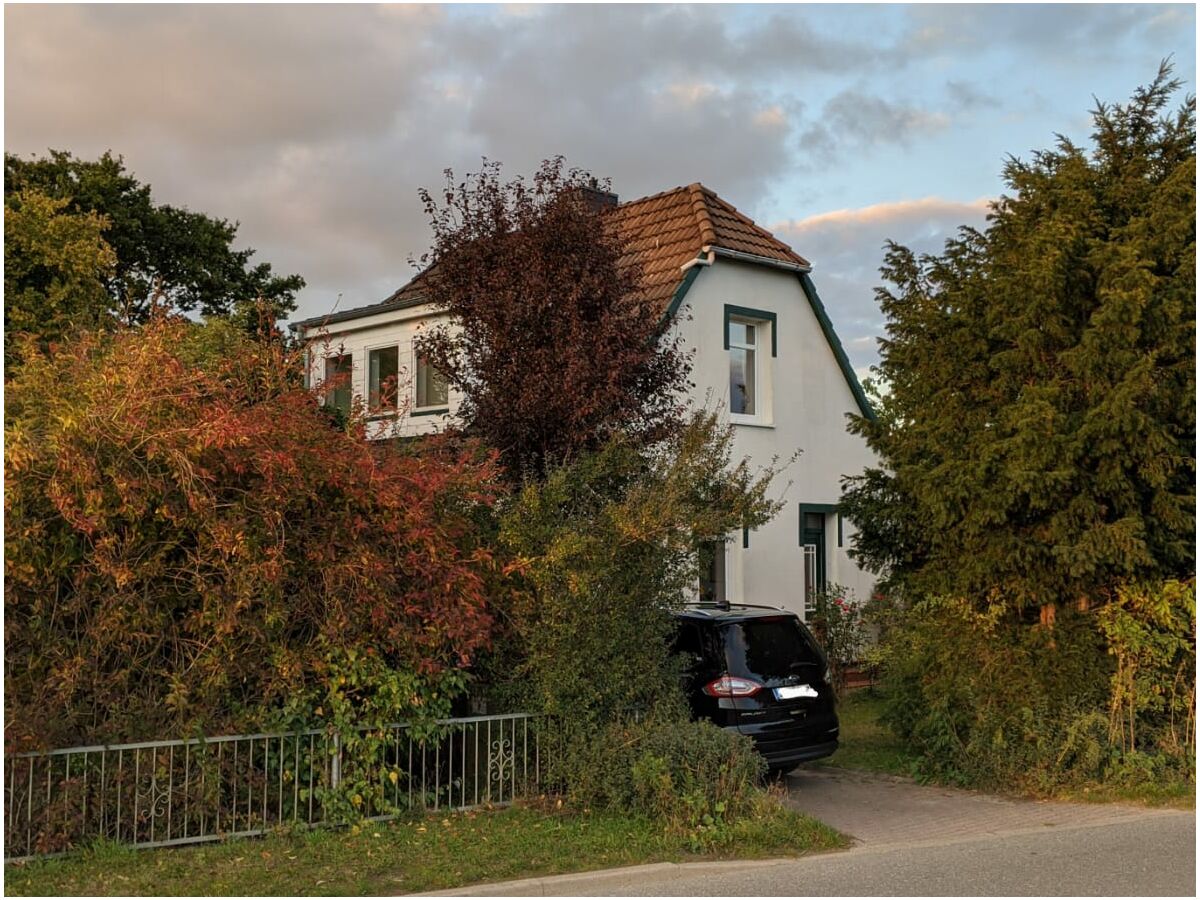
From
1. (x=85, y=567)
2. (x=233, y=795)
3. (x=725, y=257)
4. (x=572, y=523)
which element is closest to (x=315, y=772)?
(x=233, y=795)

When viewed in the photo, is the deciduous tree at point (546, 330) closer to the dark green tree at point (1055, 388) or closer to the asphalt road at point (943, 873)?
the dark green tree at point (1055, 388)

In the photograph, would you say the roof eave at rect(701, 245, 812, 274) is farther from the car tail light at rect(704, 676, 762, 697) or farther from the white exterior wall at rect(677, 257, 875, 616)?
the car tail light at rect(704, 676, 762, 697)

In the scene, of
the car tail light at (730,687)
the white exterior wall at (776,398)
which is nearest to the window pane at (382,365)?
the white exterior wall at (776,398)

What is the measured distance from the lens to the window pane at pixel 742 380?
63.1 ft

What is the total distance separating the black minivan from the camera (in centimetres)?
1105

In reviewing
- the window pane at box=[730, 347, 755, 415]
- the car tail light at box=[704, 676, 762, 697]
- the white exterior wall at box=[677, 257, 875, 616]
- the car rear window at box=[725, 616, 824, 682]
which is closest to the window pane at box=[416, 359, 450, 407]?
the white exterior wall at box=[677, 257, 875, 616]

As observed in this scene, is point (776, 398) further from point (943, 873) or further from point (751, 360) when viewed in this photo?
point (943, 873)

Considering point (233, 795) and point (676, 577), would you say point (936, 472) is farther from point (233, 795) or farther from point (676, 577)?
point (233, 795)

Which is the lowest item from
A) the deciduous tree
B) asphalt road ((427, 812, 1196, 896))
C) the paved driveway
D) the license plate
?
the paved driveway

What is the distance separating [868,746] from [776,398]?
6940 millimetres

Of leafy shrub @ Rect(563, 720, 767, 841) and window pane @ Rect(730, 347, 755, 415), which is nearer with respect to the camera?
leafy shrub @ Rect(563, 720, 767, 841)

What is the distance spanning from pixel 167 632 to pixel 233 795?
1287 millimetres

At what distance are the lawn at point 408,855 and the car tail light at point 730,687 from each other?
1.62m

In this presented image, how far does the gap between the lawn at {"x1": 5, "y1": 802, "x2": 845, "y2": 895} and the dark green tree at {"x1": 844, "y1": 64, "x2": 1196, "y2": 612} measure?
13.1 ft
